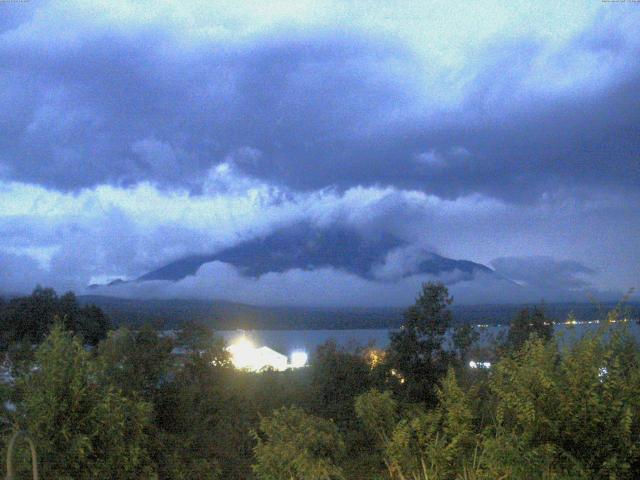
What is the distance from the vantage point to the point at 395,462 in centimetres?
679

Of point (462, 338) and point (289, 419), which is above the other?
point (462, 338)

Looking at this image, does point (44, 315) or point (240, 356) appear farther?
point (44, 315)

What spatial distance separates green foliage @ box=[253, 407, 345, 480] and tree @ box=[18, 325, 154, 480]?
1247 mm

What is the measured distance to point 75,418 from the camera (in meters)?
6.60

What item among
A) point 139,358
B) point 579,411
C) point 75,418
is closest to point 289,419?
point 75,418

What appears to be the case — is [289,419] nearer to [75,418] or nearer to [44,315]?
[75,418]

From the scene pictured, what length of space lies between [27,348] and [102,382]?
1.13 m

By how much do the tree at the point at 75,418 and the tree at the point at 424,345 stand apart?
24.8 feet

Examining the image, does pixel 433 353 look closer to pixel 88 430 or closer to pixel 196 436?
pixel 196 436

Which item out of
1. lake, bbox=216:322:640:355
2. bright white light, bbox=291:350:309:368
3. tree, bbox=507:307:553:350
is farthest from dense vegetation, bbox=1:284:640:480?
bright white light, bbox=291:350:309:368

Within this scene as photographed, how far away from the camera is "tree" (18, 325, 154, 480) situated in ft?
21.0

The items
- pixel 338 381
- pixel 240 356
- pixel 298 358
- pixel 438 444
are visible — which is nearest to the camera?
pixel 438 444

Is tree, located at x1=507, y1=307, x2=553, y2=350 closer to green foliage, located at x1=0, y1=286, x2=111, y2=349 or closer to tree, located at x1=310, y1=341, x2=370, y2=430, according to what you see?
tree, located at x1=310, y1=341, x2=370, y2=430

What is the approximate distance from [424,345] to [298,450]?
24.9 feet
